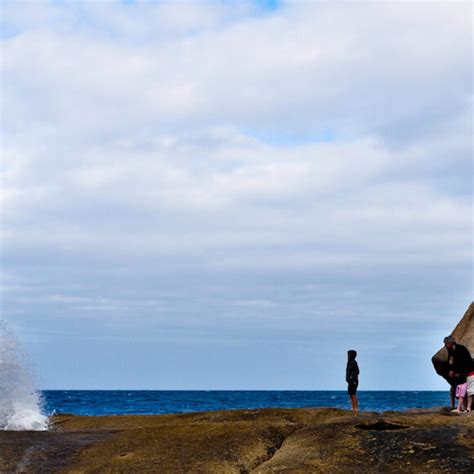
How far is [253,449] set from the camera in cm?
1212

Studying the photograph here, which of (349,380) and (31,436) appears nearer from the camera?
(31,436)

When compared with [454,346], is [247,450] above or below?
below

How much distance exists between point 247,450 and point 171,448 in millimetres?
1231

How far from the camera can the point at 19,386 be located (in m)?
21.8

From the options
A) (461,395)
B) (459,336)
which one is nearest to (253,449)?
(461,395)

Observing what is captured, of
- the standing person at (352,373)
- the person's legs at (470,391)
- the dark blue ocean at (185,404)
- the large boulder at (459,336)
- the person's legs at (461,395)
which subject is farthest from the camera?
the dark blue ocean at (185,404)

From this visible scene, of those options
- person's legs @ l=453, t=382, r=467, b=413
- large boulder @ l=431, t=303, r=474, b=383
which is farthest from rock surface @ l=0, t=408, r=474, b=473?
large boulder @ l=431, t=303, r=474, b=383

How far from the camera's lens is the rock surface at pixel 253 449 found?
Answer: 11117 mm

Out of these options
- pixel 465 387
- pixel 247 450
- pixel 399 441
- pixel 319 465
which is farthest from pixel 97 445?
pixel 465 387

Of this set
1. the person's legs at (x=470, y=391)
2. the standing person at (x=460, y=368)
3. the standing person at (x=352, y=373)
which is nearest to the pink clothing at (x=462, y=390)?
the standing person at (x=460, y=368)

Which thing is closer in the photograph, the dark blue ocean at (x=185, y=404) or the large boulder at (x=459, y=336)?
the large boulder at (x=459, y=336)

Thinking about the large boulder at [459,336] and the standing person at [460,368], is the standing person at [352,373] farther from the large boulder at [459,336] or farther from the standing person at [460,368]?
the standing person at [460,368]

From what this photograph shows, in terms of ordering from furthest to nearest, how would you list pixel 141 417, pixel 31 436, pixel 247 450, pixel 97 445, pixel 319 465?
pixel 141 417 → pixel 31 436 → pixel 97 445 → pixel 247 450 → pixel 319 465

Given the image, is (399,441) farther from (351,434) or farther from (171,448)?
(171,448)
